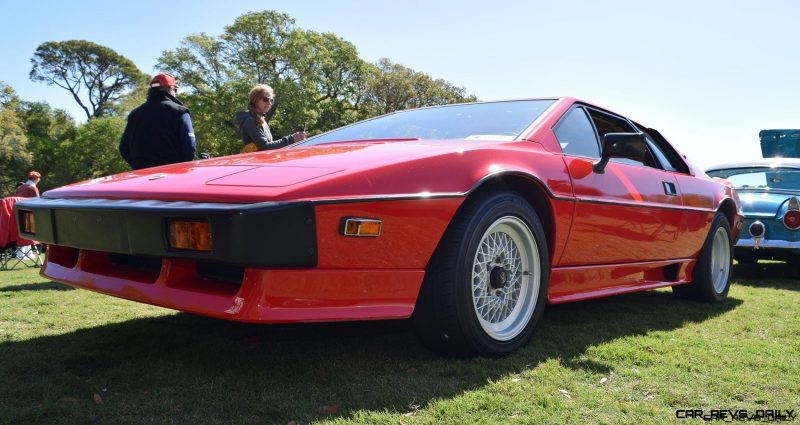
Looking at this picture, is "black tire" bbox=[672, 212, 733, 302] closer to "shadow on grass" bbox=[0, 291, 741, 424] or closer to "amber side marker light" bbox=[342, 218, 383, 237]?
"shadow on grass" bbox=[0, 291, 741, 424]

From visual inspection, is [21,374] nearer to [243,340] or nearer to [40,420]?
[40,420]

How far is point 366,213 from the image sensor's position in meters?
1.94

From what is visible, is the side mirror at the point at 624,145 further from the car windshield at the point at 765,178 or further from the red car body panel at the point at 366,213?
the car windshield at the point at 765,178

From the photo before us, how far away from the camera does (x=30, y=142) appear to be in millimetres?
41469

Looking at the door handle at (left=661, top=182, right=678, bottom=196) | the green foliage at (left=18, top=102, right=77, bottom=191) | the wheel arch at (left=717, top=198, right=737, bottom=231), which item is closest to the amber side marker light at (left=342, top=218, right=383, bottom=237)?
the door handle at (left=661, top=182, right=678, bottom=196)

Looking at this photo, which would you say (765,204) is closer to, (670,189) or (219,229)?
(670,189)

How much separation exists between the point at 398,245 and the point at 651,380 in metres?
1.14

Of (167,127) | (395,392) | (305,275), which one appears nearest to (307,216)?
(305,275)

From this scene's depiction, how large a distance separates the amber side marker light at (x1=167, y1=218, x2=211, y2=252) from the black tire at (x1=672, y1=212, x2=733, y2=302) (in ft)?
12.1

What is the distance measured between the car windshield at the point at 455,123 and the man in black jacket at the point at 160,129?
50.7 inches

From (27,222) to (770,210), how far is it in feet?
22.1

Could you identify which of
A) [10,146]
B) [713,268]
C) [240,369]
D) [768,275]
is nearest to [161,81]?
[240,369]

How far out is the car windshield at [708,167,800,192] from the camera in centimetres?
670

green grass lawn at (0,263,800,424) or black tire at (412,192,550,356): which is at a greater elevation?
black tire at (412,192,550,356)
